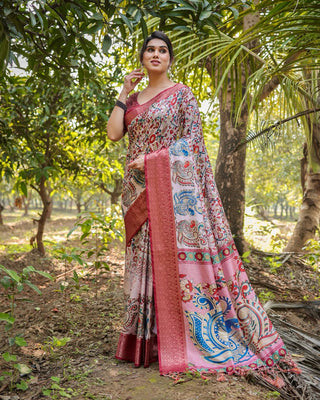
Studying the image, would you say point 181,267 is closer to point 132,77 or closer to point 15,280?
point 15,280

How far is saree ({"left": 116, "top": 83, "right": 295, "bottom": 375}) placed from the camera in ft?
6.08

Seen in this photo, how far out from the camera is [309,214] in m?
5.05

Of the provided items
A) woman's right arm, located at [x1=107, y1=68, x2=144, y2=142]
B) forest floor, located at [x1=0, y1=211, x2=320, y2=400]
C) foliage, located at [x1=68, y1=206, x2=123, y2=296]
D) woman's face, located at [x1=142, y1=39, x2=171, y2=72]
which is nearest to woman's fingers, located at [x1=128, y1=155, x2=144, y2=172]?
woman's right arm, located at [x1=107, y1=68, x2=144, y2=142]

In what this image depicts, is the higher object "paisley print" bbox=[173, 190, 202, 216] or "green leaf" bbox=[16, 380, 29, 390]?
"paisley print" bbox=[173, 190, 202, 216]

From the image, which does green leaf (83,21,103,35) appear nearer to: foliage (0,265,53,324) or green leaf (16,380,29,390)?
foliage (0,265,53,324)

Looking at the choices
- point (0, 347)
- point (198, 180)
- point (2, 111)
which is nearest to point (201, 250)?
point (198, 180)

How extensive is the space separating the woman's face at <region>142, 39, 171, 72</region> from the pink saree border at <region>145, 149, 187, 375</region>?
1.62 ft

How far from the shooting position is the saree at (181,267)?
1.85 meters

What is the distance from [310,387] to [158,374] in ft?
2.46

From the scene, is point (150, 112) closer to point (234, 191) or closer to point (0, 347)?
point (0, 347)

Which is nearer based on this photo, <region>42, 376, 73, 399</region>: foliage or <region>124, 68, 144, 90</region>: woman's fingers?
<region>42, 376, 73, 399</region>: foliage

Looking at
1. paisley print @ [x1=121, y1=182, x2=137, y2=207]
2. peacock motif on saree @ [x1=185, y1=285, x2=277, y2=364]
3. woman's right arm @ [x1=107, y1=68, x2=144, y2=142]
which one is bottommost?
peacock motif on saree @ [x1=185, y1=285, x2=277, y2=364]

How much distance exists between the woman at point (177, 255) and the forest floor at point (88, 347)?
14 centimetres

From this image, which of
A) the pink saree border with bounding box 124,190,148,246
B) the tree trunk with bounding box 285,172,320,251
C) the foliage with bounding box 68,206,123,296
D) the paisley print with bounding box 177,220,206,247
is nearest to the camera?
the paisley print with bounding box 177,220,206,247
